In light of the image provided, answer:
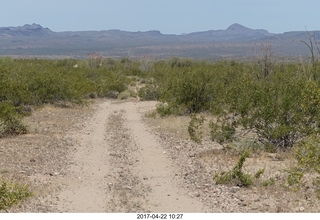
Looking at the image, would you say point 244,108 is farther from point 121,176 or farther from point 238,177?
point 121,176

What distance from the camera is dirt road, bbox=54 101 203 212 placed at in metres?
7.78

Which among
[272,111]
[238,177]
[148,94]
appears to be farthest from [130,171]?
[148,94]

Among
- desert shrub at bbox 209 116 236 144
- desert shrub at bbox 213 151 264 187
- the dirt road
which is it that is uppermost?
desert shrub at bbox 209 116 236 144

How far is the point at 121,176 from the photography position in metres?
9.91

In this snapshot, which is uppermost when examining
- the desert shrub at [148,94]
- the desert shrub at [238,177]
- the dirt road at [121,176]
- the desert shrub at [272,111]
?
the desert shrub at [272,111]

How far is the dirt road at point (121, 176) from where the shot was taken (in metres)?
7.78

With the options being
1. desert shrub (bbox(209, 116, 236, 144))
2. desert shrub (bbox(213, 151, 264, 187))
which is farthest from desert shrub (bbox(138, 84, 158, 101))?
desert shrub (bbox(213, 151, 264, 187))

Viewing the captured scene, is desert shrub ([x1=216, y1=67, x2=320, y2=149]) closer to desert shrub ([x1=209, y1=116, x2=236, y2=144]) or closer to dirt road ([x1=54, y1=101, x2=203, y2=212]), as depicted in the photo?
desert shrub ([x1=209, y1=116, x2=236, y2=144])

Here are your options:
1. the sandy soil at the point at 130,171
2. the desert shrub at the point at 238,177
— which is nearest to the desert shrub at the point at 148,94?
the sandy soil at the point at 130,171

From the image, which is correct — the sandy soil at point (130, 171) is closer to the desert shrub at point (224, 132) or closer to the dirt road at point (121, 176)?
the dirt road at point (121, 176)

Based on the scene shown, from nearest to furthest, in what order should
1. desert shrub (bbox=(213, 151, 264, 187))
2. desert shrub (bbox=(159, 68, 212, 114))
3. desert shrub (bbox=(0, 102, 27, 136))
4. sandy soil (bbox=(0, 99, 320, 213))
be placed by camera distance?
sandy soil (bbox=(0, 99, 320, 213)) < desert shrub (bbox=(213, 151, 264, 187)) < desert shrub (bbox=(0, 102, 27, 136)) < desert shrub (bbox=(159, 68, 212, 114))

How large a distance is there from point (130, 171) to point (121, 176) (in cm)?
49

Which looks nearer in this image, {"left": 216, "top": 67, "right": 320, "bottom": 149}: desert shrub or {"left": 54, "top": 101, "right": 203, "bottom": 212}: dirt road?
{"left": 54, "top": 101, "right": 203, "bottom": 212}: dirt road

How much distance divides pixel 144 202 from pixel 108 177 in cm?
205
